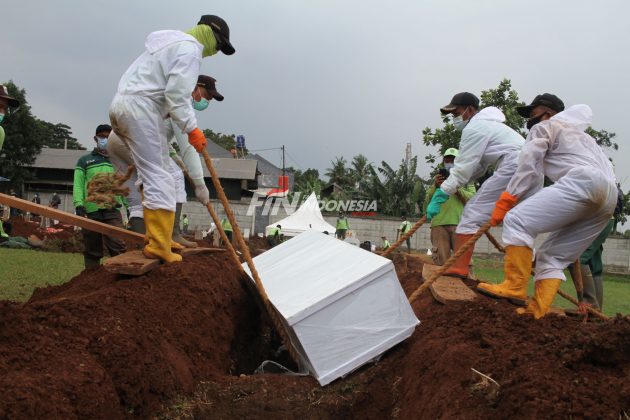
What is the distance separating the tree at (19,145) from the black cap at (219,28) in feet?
109

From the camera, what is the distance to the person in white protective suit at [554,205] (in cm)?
429

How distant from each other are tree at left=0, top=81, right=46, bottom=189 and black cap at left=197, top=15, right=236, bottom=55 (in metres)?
33.1

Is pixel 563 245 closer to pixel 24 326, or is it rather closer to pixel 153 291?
pixel 153 291

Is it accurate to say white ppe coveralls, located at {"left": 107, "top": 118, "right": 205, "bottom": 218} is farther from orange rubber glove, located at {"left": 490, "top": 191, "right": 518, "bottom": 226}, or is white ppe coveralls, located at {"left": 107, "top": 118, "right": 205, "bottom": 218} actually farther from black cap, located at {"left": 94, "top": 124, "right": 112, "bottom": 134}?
orange rubber glove, located at {"left": 490, "top": 191, "right": 518, "bottom": 226}

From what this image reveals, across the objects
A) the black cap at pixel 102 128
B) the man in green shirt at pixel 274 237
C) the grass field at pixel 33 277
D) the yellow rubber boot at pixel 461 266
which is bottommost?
the man in green shirt at pixel 274 237

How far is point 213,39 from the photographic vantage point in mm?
5336

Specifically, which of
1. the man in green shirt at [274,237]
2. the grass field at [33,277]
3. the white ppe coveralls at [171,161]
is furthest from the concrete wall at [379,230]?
the white ppe coveralls at [171,161]

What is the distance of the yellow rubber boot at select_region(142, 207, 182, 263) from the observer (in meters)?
4.91

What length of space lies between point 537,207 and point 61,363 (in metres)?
3.29

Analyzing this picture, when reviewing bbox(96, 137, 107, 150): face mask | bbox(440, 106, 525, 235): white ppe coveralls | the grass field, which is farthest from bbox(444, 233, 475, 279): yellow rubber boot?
bbox(96, 137, 107, 150): face mask

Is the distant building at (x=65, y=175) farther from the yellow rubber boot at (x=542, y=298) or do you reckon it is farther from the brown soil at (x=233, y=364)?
the yellow rubber boot at (x=542, y=298)

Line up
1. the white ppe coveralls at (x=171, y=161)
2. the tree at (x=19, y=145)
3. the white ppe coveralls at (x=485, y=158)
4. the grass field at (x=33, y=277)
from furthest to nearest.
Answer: the tree at (x=19, y=145), the grass field at (x=33, y=277), the white ppe coveralls at (x=485, y=158), the white ppe coveralls at (x=171, y=161)

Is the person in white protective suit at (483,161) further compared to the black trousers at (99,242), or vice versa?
the black trousers at (99,242)

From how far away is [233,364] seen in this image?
16.3ft
